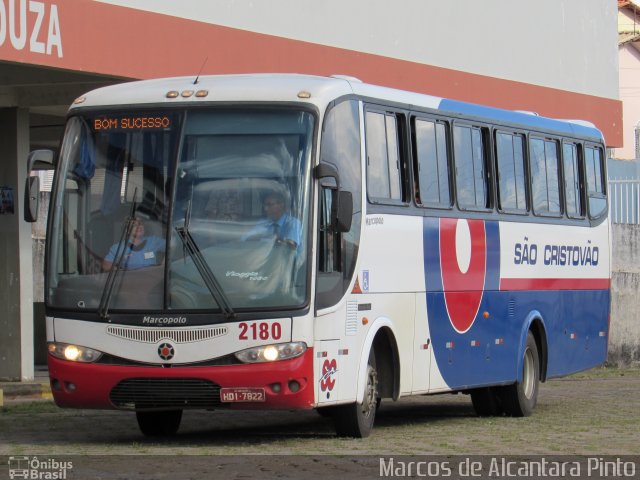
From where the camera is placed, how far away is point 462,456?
39.4ft

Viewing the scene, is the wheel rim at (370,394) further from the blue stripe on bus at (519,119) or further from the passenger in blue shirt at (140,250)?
the blue stripe on bus at (519,119)

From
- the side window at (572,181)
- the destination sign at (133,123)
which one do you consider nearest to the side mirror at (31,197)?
the destination sign at (133,123)

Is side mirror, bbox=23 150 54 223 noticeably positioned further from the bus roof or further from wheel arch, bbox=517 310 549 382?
wheel arch, bbox=517 310 549 382

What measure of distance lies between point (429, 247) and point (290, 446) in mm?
2998

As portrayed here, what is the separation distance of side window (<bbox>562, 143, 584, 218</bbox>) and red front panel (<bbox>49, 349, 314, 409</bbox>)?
23.2 feet

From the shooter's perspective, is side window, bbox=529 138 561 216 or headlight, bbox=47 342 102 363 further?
side window, bbox=529 138 561 216

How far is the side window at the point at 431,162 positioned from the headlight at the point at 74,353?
3.72 metres

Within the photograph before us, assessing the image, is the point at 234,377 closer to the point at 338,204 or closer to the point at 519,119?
the point at 338,204

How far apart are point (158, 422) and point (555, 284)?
19.7 feet

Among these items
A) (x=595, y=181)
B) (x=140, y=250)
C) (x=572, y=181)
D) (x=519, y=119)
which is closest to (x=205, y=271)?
(x=140, y=250)

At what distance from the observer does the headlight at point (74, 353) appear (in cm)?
1275

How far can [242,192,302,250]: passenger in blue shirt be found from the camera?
12.5 meters

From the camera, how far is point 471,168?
16.1 metres

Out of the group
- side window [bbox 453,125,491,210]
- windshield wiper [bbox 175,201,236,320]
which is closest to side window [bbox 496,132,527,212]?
side window [bbox 453,125,491,210]
